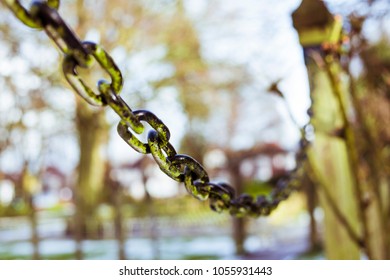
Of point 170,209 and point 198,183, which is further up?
point 170,209

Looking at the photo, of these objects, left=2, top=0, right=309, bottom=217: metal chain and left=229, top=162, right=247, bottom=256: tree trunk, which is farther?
left=229, top=162, right=247, bottom=256: tree trunk

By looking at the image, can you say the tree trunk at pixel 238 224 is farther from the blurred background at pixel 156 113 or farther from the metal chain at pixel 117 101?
the metal chain at pixel 117 101

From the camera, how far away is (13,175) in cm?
1320

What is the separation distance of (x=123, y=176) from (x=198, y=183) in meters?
13.5

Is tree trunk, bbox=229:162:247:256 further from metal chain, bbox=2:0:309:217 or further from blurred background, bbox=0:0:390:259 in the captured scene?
metal chain, bbox=2:0:309:217

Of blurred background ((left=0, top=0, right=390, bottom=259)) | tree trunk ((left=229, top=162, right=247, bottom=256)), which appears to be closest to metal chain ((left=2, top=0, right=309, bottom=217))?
blurred background ((left=0, top=0, right=390, bottom=259))

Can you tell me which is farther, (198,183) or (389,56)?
(389,56)

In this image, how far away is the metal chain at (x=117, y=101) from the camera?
0.31 m

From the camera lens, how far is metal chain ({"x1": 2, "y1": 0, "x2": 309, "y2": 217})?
31 centimetres

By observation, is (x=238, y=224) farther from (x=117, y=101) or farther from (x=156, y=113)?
(x=117, y=101)

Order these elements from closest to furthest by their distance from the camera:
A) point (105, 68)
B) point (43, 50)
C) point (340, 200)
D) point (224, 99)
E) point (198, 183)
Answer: point (105, 68)
point (198, 183)
point (340, 200)
point (43, 50)
point (224, 99)

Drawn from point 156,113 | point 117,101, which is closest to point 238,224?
point 156,113
